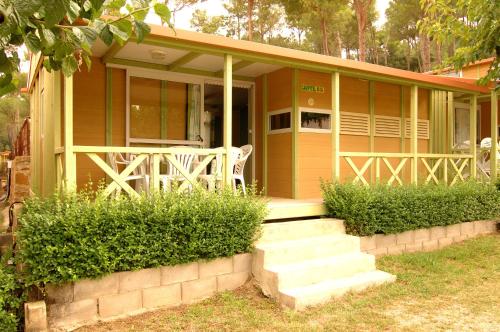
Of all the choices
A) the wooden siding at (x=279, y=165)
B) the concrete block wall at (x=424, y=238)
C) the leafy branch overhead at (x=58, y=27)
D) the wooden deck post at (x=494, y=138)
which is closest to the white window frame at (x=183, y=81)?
the wooden siding at (x=279, y=165)

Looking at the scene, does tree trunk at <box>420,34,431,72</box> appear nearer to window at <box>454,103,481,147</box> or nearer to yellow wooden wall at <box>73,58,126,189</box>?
window at <box>454,103,481,147</box>

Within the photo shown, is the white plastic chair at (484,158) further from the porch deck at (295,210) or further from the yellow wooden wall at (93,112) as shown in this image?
the yellow wooden wall at (93,112)

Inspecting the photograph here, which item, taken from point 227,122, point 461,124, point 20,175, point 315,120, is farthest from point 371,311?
point 20,175

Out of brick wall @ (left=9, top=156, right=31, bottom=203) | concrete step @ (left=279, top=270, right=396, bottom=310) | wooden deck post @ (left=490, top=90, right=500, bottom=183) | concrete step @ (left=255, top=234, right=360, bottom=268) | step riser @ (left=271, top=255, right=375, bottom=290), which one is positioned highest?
wooden deck post @ (left=490, top=90, right=500, bottom=183)

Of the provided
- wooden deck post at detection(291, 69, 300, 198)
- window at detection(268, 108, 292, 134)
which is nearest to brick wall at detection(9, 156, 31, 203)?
window at detection(268, 108, 292, 134)

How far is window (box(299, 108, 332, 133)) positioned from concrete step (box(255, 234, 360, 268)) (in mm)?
2389

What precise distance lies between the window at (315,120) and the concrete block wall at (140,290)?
320 centimetres

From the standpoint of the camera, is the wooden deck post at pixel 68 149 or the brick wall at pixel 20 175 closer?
the wooden deck post at pixel 68 149

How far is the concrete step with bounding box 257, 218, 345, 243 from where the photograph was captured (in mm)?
4809

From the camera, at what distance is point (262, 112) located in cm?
750

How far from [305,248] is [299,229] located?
45 cm

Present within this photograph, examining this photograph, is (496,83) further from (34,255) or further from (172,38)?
(34,255)

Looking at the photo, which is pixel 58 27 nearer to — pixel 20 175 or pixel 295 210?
pixel 295 210

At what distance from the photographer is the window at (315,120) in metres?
7.02
